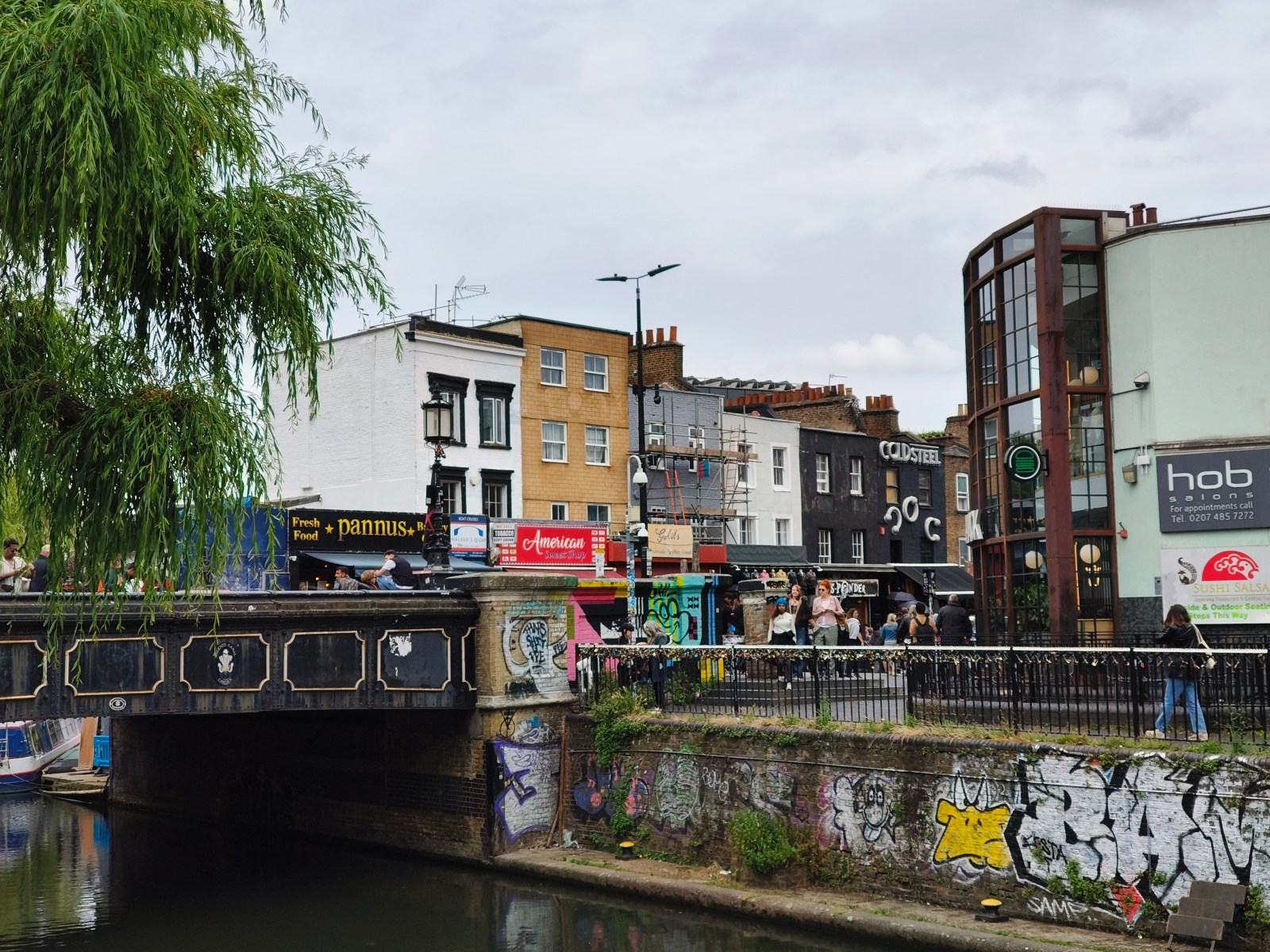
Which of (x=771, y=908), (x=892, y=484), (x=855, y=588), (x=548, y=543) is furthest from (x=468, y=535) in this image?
(x=892, y=484)

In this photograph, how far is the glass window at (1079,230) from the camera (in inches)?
909

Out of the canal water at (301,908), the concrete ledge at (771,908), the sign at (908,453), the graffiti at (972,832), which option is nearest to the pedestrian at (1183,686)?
the graffiti at (972,832)

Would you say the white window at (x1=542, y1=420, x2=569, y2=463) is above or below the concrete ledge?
above

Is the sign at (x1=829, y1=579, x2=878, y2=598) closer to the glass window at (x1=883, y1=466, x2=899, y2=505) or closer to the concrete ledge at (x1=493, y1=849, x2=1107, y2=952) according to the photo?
the glass window at (x1=883, y1=466, x2=899, y2=505)

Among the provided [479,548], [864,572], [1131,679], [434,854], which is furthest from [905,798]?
[864,572]

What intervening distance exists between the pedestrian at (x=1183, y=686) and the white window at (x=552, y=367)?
27820 millimetres

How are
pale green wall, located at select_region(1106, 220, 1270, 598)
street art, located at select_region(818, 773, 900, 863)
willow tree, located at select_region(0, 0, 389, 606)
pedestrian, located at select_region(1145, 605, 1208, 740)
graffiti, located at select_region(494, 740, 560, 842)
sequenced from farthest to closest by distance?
1. pale green wall, located at select_region(1106, 220, 1270, 598)
2. graffiti, located at select_region(494, 740, 560, 842)
3. street art, located at select_region(818, 773, 900, 863)
4. pedestrian, located at select_region(1145, 605, 1208, 740)
5. willow tree, located at select_region(0, 0, 389, 606)

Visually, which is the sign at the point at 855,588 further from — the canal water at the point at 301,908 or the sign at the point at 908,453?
the canal water at the point at 301,908

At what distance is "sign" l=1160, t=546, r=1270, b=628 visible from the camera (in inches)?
840

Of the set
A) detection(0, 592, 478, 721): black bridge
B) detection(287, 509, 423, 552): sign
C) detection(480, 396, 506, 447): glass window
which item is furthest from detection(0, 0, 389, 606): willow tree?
detection(480, 396, 506, 447): glass window

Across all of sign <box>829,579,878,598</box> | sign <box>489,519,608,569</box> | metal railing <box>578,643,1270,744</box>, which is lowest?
metal railing <box>578,643,1270,744</box>

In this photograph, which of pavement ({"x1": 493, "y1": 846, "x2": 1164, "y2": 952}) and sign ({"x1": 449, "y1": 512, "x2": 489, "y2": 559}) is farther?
sign ({"x1": 449, "y1": 512, "x2": 489, "y2": 559})

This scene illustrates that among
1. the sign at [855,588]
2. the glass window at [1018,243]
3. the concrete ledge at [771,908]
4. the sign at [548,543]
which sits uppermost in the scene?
the glass window at [1018,243]

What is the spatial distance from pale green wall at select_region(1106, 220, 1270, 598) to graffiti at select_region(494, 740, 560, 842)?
10151mm
